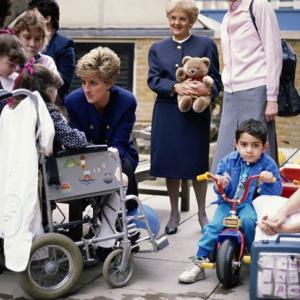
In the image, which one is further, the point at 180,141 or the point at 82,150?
the point at 180,141

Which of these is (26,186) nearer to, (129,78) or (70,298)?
(70,298)

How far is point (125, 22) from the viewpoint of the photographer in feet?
38.4

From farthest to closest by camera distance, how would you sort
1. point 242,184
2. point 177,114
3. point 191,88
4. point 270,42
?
point 177,114, point 191,88, point 270,42, point 242,184

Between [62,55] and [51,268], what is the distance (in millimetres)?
2186

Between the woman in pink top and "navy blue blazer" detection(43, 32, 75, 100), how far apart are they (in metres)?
1.28

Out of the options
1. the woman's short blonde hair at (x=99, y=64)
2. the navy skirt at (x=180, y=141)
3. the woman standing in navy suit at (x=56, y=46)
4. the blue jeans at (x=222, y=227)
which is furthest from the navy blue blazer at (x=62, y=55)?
the blue jeans at (x=222, y=227)

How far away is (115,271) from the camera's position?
420cm

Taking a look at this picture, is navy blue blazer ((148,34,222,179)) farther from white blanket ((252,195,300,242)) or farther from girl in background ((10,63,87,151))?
girl in background ((10,63,87,151))

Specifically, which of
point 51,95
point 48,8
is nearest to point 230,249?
point 51,95

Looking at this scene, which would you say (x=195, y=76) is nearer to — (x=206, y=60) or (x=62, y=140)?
(x=206, y=60)

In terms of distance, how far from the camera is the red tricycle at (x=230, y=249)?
13.4 ft

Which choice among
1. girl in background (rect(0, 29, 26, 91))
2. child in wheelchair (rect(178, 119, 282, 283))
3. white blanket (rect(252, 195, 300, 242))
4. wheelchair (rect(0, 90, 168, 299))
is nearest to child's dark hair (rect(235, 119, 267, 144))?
child in wheelchair (rect(178, 119, 282, 283))

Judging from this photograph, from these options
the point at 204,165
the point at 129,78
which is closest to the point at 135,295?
the point at 204,165

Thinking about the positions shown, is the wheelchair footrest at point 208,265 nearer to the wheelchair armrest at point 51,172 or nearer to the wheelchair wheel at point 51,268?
the wheelchair wheel at point 51,268
